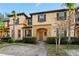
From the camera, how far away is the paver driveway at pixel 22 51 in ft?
17.7

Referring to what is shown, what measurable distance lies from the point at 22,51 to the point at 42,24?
635 millimetres

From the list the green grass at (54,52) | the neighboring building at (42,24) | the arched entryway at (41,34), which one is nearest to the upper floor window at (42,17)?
the neighboring building at (42,24)

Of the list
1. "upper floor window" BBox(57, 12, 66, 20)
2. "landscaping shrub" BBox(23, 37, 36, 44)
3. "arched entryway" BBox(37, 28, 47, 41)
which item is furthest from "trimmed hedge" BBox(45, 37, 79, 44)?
"upper floor window" BBox(57, 12, 66, 20)

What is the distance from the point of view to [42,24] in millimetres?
5520

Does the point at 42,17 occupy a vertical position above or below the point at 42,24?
above

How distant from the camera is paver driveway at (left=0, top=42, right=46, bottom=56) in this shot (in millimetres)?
5383

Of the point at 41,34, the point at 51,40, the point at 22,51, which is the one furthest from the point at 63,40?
the point at 22,51

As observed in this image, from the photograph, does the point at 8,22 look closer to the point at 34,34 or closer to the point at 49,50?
the point at 34,34

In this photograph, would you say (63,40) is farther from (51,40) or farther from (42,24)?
(42,24)

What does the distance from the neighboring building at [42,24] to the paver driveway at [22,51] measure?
0.20 m

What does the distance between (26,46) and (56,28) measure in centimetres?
65

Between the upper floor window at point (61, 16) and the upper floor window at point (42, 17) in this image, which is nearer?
the upper floor window at point (61, 16)

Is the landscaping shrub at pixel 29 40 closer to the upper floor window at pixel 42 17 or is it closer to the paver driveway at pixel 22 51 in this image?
the paver driveway at pixel 22 51

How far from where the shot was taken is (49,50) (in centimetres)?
539
